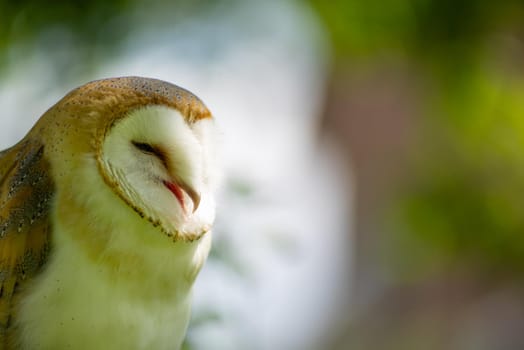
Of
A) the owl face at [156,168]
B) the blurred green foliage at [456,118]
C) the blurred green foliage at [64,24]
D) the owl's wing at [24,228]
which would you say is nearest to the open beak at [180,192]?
the owl face at [156,168]

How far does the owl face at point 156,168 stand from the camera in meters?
2.24

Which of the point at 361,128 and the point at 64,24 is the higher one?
the point at 361,128

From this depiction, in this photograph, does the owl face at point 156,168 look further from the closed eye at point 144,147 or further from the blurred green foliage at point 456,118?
the blurred green foliage at point 456,118

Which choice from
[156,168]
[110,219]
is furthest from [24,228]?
[156,168]

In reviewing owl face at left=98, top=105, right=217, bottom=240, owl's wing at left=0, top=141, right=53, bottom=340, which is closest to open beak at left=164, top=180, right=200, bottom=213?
owl face at left=98, top=105, right=217, bottom=240

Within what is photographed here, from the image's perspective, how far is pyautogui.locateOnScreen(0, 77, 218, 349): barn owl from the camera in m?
2.26

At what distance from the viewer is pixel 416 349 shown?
6.30 metres

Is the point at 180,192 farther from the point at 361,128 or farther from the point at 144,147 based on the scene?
the point at 361,128

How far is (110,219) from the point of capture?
7.51 feet

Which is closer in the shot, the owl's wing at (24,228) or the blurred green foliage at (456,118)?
the owl's wing at (24,228)

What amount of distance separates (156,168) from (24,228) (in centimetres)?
35

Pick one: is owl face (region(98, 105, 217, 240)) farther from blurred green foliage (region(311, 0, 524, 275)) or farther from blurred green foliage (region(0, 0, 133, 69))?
blurred green foliage (region(311, 0, 524, 275))

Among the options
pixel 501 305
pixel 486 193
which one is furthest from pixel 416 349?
pixel 486 193

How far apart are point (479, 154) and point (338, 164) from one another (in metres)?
2.80
